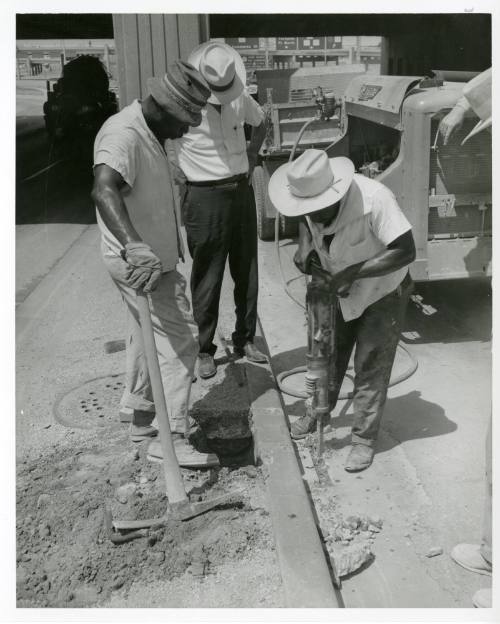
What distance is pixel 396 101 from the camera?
591 centimetres

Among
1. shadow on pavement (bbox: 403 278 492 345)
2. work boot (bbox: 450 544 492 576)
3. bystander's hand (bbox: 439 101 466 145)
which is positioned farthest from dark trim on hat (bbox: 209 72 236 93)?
work boot (bbox: 450 544 492 576)

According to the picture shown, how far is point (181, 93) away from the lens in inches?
136

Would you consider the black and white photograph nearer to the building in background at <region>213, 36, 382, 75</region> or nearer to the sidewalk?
the sidewalk

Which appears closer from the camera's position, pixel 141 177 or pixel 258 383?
pixel 141 177

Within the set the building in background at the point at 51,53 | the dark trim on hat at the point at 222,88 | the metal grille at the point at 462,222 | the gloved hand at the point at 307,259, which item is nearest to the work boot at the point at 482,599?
the gloved hand at the point at 307,259

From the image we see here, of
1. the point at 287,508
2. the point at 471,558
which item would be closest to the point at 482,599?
the point at 471,558

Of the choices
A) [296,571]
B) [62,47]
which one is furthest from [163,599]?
[62,47]

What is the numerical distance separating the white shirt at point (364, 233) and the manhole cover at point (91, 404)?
1.82m

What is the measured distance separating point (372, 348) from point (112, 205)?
67.2 inches

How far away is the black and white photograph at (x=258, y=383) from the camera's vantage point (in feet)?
10.4

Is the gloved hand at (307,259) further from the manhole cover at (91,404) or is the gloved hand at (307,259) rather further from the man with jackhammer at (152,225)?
the manhole cover at (91,404)

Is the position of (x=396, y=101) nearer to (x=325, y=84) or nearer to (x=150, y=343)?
(x=150, y=343)

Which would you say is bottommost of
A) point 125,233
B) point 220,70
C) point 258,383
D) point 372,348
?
point 258,383

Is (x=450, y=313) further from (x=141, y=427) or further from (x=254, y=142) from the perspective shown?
(x=141, y=427)
